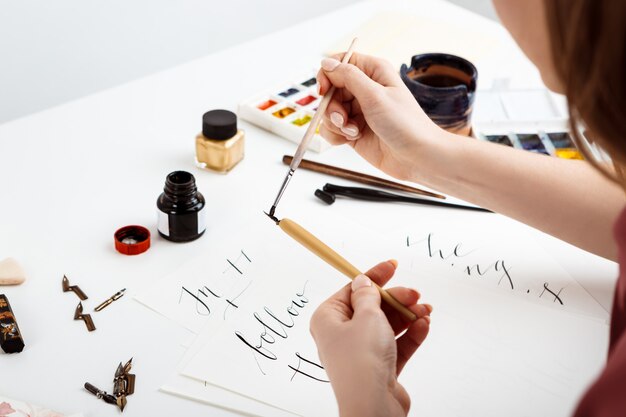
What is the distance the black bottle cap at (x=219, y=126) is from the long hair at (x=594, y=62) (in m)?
0.63

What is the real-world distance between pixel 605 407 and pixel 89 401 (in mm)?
513

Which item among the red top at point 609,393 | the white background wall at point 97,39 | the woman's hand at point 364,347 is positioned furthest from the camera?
the white background wall at point 97,39

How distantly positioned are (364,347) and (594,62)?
347 mm

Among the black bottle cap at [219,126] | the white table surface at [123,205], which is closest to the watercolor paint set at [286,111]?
the white table surface at [123,205]

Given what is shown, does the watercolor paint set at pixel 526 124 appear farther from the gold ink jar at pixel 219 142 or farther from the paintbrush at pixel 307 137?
the gold ink jar at pixel 219 142

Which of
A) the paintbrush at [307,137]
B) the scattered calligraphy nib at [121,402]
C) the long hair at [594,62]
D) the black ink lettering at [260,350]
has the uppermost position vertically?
the long hair at [594,62]

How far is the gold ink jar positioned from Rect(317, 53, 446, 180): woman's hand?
0.13m

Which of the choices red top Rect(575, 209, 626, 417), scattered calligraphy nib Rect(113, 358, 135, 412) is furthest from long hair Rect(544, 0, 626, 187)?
scattered calligraphy nib Rect(113, 358, 135, 412)

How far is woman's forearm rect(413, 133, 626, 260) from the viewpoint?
94cm

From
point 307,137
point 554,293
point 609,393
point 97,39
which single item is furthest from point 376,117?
point 97,39

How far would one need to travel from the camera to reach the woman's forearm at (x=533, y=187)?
0.94 m

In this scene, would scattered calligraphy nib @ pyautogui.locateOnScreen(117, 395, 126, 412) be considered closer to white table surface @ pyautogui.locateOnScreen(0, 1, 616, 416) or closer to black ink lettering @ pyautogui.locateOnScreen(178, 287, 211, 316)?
white table surface @ pyautogui.locateOnScreen(0, 1, 616, 416)

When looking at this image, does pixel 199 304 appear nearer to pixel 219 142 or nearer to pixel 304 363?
pixel 304 363

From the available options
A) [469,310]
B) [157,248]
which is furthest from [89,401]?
[469,310]
